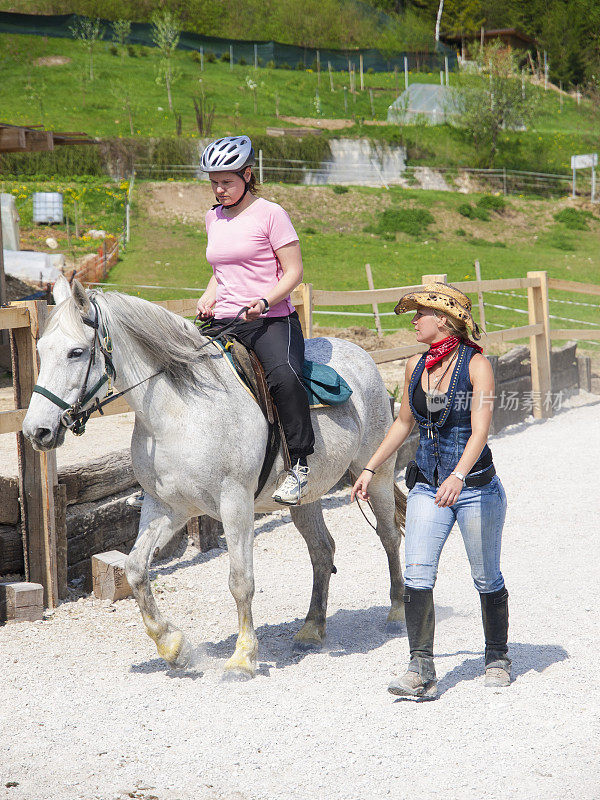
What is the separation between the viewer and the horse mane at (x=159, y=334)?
158 inches

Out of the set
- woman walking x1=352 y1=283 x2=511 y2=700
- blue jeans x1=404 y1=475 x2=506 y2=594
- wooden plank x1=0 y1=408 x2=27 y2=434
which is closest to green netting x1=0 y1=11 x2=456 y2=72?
wooden plank x1=0 y1=408 x2=27 y2=434

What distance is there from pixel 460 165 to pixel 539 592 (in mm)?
39112

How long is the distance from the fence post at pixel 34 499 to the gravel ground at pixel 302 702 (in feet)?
0.94

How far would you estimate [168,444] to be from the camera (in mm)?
4074

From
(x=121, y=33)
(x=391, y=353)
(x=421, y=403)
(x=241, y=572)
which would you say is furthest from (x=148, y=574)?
(x=121, y=33)

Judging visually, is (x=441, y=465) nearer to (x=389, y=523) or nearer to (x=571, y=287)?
(x=389, y=523)

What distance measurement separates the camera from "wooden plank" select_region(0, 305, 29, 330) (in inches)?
198

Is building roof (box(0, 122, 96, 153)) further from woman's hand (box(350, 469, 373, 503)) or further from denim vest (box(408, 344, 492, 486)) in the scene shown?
denim vest (box(408, 344, 492, 486))

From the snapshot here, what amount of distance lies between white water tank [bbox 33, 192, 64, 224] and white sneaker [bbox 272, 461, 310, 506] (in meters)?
23.7

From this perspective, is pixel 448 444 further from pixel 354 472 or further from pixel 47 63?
pixel 47 63

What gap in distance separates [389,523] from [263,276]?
1.88 meters

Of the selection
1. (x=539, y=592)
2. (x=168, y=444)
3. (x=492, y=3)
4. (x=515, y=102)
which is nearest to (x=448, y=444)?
(x=168, y=444)

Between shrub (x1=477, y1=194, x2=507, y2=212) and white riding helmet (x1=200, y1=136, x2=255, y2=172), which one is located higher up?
shrub (x1=477, y1=194, x2=507, y2=212)

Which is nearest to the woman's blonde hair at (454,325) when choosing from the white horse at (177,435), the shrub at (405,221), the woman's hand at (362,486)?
the woman's hand at (362,486)
